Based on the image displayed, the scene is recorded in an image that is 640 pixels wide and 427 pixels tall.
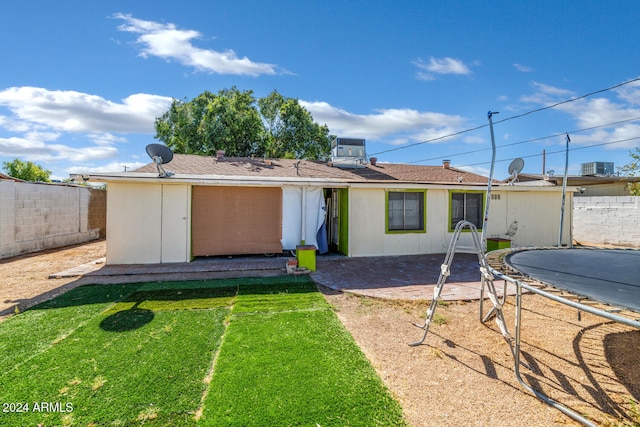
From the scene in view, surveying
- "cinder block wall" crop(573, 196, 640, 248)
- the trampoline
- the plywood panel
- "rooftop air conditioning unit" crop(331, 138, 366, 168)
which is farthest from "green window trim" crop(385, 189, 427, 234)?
"cinder block wall" crop(573, 196, 640, 248)

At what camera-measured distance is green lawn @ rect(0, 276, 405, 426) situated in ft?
7.47

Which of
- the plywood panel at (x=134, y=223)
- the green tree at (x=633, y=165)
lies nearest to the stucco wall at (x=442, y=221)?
the plywood panel at (x=134, y=223)

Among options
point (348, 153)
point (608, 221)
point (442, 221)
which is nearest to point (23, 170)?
point (348, 153)

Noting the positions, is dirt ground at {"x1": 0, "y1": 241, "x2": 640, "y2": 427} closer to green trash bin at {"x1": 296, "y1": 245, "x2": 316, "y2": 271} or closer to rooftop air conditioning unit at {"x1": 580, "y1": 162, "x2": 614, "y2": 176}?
green trash bin at {"x1": 296, "y1": 245, "x2": 316, "y2": 271}

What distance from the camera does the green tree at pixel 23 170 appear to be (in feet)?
85.9

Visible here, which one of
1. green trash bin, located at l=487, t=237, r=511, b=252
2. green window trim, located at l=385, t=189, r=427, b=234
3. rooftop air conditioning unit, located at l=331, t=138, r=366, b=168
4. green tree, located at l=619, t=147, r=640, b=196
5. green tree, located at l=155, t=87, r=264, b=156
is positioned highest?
green tree, located at l=155, t=87, r=264, b=156

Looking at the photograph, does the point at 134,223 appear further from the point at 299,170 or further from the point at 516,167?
the point at 516,167

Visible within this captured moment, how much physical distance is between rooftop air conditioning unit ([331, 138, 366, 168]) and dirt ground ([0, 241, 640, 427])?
777cm

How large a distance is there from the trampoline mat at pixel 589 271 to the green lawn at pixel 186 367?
2.08 metres

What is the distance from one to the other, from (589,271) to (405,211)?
19.1 ft

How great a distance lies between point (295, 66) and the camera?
45.3ft

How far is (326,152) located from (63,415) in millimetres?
20501

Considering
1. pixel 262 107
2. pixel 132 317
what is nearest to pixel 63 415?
pixel 132 317

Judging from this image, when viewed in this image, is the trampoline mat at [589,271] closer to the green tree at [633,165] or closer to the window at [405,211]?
the window at [405,211]
